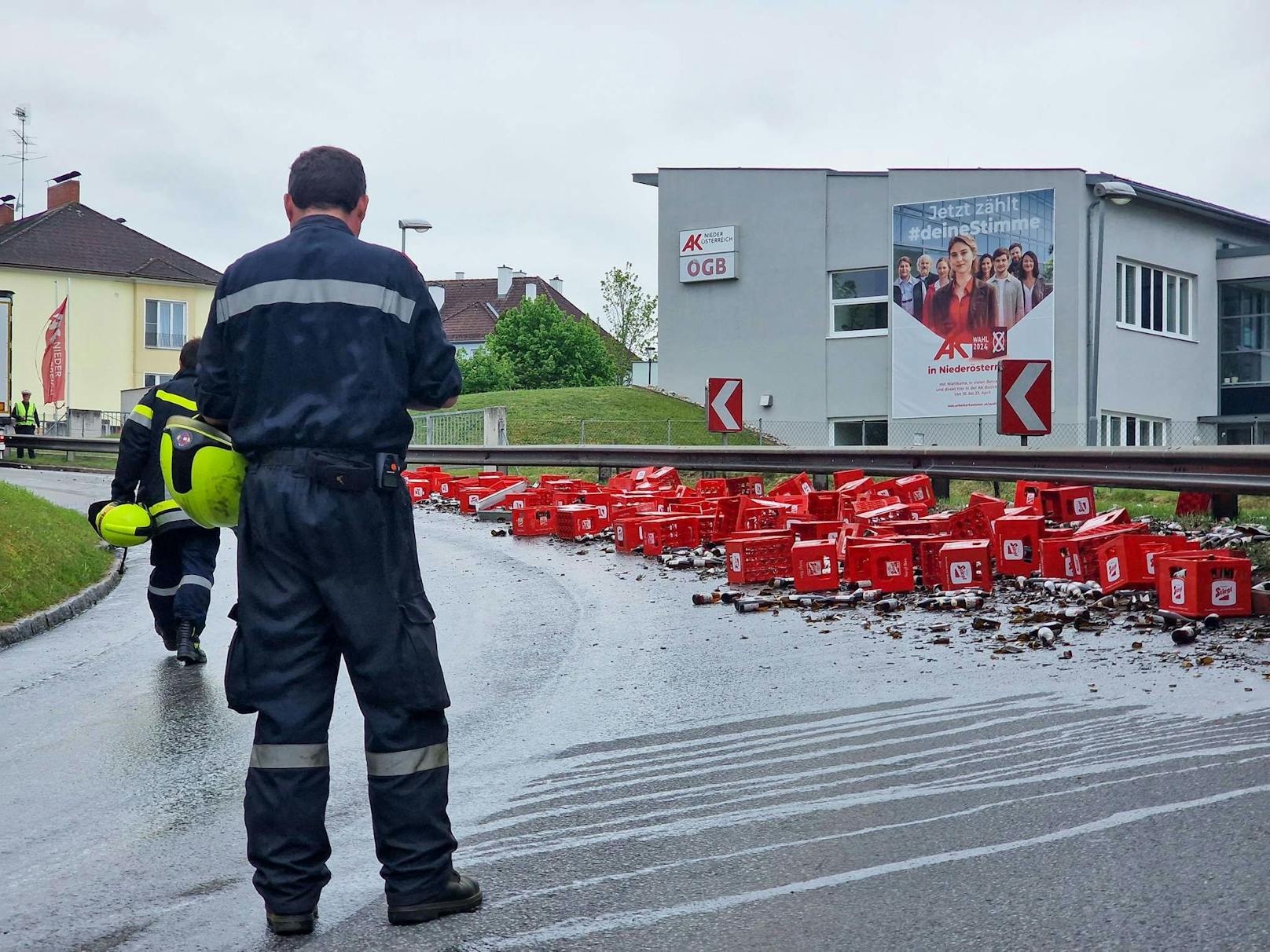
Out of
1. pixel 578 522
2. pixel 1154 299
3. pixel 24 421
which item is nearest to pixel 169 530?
pixel 578 522

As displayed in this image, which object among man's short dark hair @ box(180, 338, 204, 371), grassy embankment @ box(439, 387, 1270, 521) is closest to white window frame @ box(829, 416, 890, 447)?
grassy embankment @ box(439, 387, 1270, 521)

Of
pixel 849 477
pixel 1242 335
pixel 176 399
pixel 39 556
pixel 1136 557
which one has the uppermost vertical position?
pixel 1242 335

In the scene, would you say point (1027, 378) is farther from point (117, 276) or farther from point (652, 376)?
point (117, 276)

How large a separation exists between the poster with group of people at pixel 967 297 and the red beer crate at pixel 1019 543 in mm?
24186

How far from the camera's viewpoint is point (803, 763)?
5.54 m

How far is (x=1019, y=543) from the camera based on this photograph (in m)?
10.6

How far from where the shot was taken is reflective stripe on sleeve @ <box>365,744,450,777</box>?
3.93 m

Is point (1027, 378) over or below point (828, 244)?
below

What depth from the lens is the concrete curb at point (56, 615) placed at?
31.1ft

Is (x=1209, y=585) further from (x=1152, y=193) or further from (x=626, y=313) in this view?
(x=626, y=313)

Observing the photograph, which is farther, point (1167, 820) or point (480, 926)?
point (1167, 820)

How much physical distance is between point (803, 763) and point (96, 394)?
6025 centimetres

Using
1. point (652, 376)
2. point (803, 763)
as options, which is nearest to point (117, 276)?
point (652, 376)

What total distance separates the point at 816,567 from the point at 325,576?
23.2 feet
